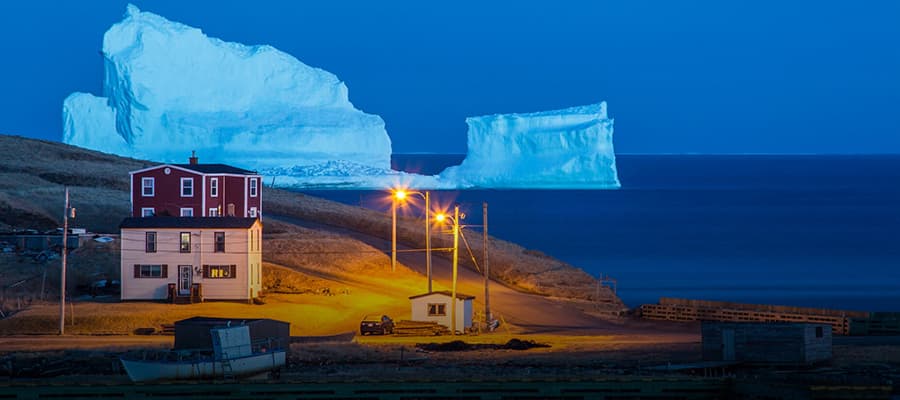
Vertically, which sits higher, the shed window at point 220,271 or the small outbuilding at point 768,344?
the shed window at point 220,271

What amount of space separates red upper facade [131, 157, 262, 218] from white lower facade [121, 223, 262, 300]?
796cm

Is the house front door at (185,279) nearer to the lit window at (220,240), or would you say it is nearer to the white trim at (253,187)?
the lit window at (220,240)

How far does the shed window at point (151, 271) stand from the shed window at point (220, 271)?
132cm

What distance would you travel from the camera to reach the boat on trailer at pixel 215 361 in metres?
27.1

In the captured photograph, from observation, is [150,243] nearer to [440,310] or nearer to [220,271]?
[220,271]

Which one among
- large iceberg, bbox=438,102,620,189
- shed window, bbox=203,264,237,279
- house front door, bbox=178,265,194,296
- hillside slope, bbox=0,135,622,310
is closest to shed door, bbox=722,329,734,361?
shed window, bbox=203,264,237,279

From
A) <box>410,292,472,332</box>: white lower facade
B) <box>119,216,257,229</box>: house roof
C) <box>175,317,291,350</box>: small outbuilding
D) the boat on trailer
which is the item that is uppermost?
<box>119,216,257,229</box>: house roof

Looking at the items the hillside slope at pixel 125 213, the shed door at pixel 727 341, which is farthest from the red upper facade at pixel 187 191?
the shed door at pixel 727 341

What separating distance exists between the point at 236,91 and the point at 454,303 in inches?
3706

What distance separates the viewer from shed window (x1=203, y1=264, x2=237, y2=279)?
46500mm

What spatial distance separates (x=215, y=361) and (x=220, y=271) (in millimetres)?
18862

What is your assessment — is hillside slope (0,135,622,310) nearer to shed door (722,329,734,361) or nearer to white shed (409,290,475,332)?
white shed (409,290,475,332)

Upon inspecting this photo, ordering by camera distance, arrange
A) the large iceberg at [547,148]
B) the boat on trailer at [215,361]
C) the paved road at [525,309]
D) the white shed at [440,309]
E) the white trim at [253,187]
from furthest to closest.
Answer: the large iceberg at [547,148]
the white trim at [253,187]
the paved road at [525,309]
the white shed at [440,309]
the boat on trailer at [215,361]

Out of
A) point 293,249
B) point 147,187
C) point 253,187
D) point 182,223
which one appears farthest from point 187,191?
point 182,223
